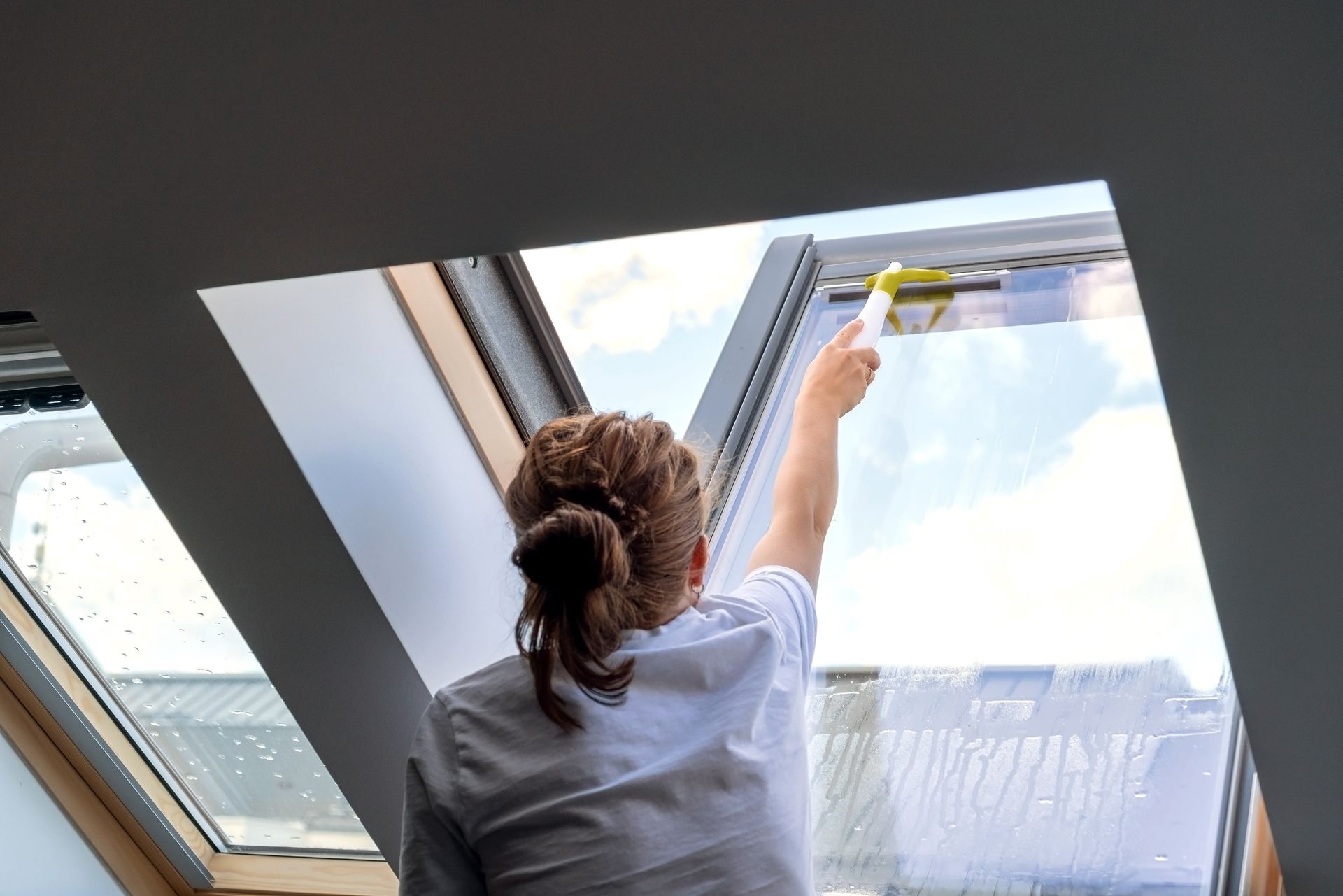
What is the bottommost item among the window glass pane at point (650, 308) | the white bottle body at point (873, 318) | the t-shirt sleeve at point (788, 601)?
the t-shirt sleeve at point (788, 601)

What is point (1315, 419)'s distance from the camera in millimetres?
759

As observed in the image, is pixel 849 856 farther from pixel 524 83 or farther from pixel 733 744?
pixel 524 83

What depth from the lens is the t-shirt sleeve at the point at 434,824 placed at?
3.00 feet

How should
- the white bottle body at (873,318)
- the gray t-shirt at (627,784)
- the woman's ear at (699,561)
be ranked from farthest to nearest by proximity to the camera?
the white bottle body at (873,318)
the woman's ear at (699,561)
the gray t-shirt at (627,784)

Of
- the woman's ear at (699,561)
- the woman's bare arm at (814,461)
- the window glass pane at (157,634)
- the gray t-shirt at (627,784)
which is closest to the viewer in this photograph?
the gray t-shirt at (627,784)

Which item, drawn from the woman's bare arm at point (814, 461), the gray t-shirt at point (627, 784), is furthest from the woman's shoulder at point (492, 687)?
the woman's bare arm at point (814, 461)

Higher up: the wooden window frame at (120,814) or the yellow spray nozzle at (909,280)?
the yellow spray nozzle at (909,280)

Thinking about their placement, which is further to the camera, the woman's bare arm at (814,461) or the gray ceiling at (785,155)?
the woman's bare arm at (814,461)

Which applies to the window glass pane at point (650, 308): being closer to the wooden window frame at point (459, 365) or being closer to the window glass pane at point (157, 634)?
the wooden window frame at point (459, 365)

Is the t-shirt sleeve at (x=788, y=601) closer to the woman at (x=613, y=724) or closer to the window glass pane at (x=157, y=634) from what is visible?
the woman at (x=613, y=724)

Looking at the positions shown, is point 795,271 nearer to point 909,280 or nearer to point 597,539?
point 909,280

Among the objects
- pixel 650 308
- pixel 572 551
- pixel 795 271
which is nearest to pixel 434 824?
pixel 572 551

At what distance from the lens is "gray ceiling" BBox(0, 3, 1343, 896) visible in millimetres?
648

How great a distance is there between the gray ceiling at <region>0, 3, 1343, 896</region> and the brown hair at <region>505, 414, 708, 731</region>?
0.19m
